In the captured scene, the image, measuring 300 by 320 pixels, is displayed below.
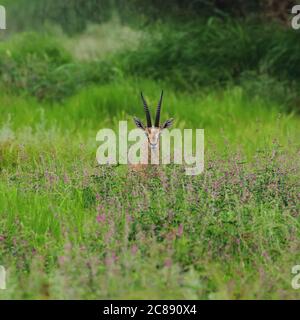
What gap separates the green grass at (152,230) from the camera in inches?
193

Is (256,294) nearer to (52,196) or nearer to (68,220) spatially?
(68,220)

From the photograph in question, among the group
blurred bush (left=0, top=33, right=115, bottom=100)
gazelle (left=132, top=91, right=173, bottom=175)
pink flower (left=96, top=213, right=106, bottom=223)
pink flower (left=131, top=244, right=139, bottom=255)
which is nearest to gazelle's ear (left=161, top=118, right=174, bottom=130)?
gazelle (left=132, top=91, right=173, bottom=175)

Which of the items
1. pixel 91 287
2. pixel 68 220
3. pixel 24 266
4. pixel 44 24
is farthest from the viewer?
pixel 44 24

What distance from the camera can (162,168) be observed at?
6504 mm

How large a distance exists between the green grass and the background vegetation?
0.04ft

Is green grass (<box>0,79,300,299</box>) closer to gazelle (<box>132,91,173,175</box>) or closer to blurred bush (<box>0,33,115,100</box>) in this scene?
gazelle (<box>132,91,173,175</box>)

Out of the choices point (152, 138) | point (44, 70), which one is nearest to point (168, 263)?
point (152, 138)

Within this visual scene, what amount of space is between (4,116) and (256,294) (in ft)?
19.7

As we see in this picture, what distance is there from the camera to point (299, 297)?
16.1 feet

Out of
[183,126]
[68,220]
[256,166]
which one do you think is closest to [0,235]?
[68,220]

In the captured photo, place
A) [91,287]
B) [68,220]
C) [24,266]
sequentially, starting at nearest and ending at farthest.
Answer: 1. [91,287]
2. [24,266]
3. [68,220]

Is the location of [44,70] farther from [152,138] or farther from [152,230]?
[152,230]

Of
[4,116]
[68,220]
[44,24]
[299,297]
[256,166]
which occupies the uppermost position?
[44,24]

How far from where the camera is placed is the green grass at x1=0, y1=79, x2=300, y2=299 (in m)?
4.89
